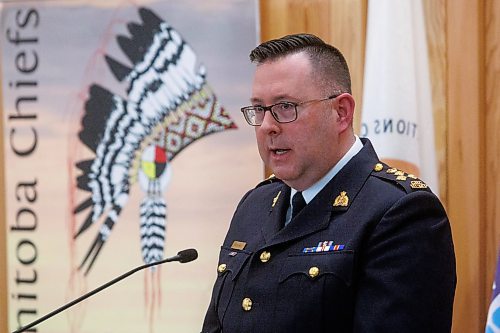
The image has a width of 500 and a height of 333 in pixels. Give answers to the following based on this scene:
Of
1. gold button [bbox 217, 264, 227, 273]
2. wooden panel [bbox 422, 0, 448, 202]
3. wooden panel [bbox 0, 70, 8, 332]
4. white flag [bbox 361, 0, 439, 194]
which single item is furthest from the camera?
wooden panel [bbox 0, 70, 8, 332]

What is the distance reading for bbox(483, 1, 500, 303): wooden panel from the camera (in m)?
2.36

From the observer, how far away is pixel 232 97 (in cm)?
269

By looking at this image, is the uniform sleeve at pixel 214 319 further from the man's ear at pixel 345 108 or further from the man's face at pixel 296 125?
the man's ear at pixel 345 108

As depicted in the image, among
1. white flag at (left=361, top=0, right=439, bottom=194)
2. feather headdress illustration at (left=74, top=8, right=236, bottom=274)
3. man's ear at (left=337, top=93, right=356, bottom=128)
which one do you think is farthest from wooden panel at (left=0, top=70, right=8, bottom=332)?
man's ear at (left=337, top=93, right=356, bottom=128)

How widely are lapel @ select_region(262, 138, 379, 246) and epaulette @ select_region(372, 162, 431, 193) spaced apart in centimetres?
1

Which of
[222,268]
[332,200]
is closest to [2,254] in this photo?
[222,268]

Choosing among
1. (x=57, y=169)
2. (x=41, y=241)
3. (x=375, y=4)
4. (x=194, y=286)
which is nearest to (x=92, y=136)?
(x=57, y=169)

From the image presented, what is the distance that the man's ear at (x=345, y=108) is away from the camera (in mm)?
1649

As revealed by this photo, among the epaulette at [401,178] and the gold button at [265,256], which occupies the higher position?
the epaulette at [401,178]

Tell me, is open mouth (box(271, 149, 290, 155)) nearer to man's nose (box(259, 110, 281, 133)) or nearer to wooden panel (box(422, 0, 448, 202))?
man's nose (box(259, 110, 281, 133))

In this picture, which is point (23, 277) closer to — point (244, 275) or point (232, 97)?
point (232, 97)

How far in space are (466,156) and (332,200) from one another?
2.84ft

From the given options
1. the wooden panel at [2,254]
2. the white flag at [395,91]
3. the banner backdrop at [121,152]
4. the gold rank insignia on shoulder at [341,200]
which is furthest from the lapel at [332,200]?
the wooden panel at [2,254]

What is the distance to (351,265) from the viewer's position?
1510 mm
